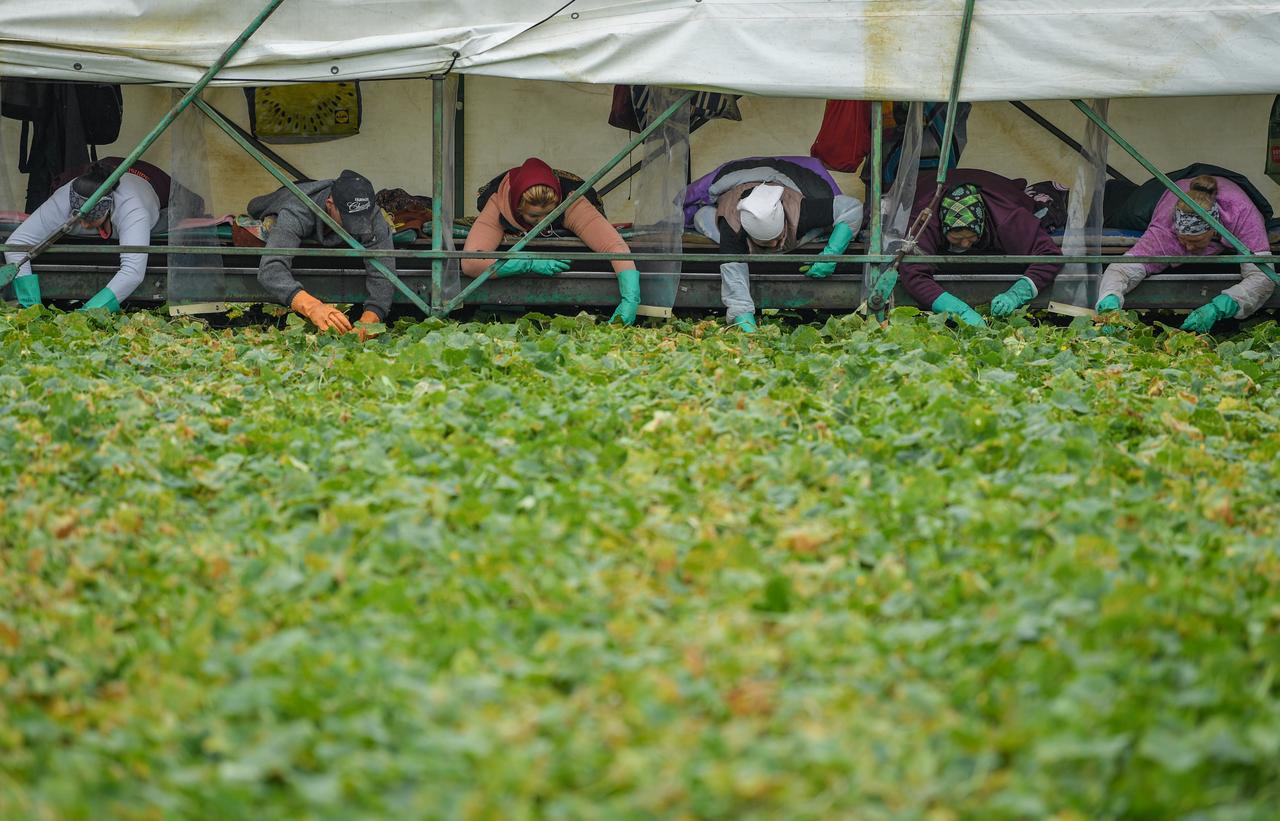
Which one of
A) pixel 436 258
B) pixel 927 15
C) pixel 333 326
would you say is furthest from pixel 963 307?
pixel 333 326

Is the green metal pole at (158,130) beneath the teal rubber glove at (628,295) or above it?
above

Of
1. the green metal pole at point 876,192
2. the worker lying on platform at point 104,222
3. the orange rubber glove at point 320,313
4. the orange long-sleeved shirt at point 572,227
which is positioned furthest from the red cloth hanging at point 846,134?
the worker lying on platform at point 104,222

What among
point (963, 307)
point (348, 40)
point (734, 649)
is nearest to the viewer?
point (734, 649)

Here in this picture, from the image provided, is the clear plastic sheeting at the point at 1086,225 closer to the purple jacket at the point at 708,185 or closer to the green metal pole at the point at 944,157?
the green metal pole at the point at 944,157

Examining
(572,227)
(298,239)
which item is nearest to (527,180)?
(572,227)

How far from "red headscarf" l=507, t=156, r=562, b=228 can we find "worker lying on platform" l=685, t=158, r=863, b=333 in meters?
0.77

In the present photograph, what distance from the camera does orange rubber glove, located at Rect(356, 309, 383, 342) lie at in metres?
6.73

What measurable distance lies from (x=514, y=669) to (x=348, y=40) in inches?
190

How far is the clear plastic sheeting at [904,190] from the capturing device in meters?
7.15

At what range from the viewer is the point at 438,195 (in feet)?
23.3

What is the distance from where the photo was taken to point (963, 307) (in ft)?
24.0

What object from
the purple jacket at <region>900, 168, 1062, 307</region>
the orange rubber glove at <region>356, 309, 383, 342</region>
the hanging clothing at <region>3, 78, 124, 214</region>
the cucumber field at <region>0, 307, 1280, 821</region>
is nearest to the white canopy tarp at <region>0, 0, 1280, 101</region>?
the purple jacket at <region>900, 168, 1062, 307</region>

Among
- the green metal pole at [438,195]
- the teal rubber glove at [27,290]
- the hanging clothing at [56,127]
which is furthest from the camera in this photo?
the hanging clothing at [56,127]

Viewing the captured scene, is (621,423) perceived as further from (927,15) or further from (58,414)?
(927,15)
